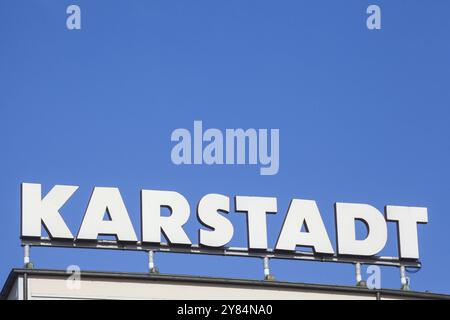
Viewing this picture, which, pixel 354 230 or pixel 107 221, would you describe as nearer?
pixel 107 221

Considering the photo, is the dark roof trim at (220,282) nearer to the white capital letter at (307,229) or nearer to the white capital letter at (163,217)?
the white capital letter at (163,217)

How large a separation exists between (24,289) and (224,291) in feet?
30.0

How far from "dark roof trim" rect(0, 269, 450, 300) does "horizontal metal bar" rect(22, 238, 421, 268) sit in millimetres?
1331

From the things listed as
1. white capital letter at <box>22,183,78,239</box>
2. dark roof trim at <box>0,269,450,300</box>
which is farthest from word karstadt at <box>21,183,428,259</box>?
dark roof trim at <box>0,269,450,300</box>

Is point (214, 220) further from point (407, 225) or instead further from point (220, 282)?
point (407, 225)

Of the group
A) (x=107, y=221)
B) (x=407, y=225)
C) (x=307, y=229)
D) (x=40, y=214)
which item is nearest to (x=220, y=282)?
(x=307, y=229)

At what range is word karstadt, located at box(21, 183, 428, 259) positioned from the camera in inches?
2394

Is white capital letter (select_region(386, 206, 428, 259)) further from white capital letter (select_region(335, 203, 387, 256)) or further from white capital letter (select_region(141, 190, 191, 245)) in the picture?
white capital letter (select_region(141, 190, 191, 245))

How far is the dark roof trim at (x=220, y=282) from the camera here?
195 ft

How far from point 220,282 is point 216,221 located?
305cm

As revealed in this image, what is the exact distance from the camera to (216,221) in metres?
62.8

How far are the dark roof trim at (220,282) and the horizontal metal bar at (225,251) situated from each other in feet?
4.37

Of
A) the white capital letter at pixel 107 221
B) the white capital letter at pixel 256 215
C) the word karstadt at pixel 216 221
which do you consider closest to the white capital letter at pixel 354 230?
the word karstadt at pixel 216 221
